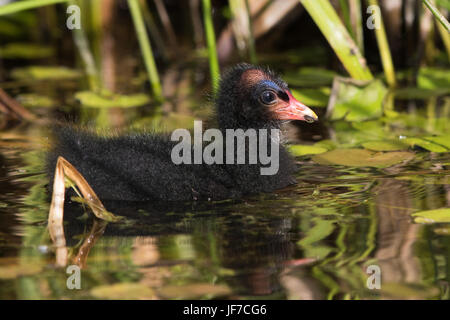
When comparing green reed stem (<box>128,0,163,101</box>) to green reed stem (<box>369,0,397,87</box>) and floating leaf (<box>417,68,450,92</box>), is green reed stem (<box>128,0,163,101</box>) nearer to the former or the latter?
green reed stem (<box>369,0,397,87</box>)

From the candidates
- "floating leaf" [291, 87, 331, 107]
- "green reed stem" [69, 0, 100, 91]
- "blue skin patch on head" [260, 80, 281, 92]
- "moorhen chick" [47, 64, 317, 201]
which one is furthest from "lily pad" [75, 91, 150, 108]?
"blue skin patch on head" [260, 80, 281, 92]

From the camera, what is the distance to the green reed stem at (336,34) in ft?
19.2

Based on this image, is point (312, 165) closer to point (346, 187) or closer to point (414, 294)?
point (346, 187)

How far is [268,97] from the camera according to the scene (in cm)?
505

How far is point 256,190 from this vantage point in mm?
4887

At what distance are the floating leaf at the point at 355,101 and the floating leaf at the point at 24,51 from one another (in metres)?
4.76

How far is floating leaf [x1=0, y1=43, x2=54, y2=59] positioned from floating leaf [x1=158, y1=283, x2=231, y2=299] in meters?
7.36

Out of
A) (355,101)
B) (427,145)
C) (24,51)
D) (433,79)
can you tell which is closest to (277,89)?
(427,145)

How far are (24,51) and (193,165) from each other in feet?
20.6

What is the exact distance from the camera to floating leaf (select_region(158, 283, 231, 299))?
336 cm

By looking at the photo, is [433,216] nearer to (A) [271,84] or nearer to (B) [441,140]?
(A) [271,84]
